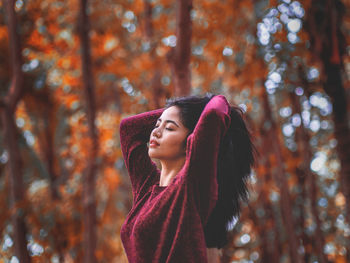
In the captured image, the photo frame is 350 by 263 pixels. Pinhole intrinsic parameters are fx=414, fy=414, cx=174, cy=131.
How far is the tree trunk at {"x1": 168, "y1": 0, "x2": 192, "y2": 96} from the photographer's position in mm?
2334

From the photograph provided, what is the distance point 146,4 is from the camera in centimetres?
441

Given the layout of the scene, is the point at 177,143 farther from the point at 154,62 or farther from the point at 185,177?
the point at 154,62

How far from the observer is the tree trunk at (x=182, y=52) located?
2.33 metres

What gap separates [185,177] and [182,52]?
1200mm

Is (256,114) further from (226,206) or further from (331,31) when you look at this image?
(226,206)

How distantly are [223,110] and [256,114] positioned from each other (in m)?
4.07

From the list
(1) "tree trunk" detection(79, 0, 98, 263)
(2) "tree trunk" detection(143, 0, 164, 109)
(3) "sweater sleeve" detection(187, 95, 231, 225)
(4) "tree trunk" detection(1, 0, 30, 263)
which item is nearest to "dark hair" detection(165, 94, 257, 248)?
(3) "sweater sleeve" detection(187, 95, 231, 225)

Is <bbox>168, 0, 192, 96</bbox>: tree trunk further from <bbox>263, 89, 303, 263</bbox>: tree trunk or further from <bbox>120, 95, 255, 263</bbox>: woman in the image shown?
<bbox>263, 89, 303, 263</bbox>: tree trunk

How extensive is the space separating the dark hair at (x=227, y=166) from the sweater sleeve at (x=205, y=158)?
10cm

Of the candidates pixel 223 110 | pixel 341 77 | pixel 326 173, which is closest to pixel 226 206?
pixel 223 110

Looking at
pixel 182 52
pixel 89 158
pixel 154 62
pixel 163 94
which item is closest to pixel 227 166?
pixel 182 52

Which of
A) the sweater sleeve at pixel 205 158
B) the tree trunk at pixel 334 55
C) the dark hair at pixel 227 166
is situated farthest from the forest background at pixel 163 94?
the sweater sleeve at pixel 205 158

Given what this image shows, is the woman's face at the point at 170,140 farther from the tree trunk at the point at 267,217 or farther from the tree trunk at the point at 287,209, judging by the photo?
the tree trunk at the point at 267,217

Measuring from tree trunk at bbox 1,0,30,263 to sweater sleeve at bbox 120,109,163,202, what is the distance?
150 cm
